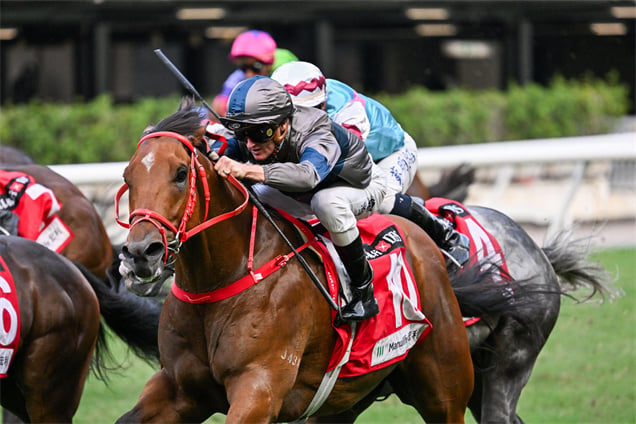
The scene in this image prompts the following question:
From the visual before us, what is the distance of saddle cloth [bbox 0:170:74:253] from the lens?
6.09m

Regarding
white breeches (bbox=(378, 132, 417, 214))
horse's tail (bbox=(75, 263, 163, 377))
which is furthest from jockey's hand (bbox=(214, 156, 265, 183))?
horse's tail (bbox=(75, 263, 163, 377))

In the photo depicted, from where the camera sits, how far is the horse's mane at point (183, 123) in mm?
3893

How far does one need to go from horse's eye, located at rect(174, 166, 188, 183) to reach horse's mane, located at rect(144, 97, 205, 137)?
0.64 ft

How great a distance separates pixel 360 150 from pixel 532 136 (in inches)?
486

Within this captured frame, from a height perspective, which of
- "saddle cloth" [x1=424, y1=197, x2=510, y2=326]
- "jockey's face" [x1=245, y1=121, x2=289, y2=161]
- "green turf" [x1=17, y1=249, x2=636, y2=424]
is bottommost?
"green turf" [x1=17, y1=249, x2=636, y2=424]

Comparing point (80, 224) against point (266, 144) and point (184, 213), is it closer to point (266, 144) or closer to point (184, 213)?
point (266, 144)

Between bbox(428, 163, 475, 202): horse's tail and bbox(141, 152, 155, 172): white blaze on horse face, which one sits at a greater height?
bbox(141, 152, 155, 172): white blaze on horse face

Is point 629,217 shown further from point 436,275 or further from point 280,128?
point 280,128

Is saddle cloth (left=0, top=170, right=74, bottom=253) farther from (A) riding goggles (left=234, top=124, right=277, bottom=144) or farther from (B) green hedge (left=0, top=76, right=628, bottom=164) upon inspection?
(B) green hedge (left=0, top=76, right=628, bottom=164)

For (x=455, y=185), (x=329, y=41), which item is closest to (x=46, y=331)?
(x=455, y=185)

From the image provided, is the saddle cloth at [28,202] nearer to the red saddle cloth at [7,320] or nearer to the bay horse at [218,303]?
the red saddle cloth at [7,320]

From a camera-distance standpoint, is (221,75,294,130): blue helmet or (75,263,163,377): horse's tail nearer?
(221,75,294,130): blue helmet

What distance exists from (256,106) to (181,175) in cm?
44

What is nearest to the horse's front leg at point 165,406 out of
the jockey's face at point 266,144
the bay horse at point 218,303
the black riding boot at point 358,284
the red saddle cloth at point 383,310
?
the bay horse at point 218,303
